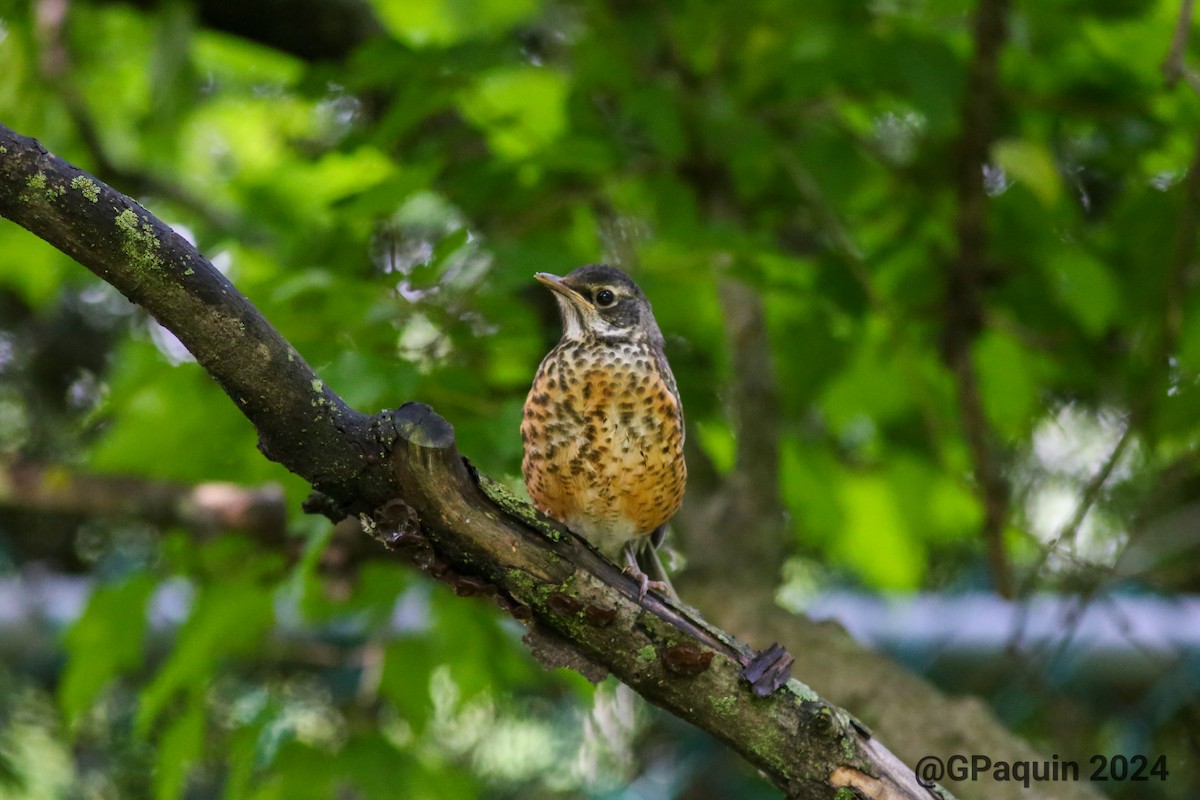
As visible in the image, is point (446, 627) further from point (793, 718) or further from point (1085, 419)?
point (1085, 419)

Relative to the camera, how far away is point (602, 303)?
348cm

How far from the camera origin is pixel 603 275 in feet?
11.3

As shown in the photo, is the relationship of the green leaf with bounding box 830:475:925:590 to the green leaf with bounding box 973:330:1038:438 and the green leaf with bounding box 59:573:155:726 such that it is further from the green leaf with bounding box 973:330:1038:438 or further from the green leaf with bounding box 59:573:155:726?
the green leaf with bounding box 59:573:155:726

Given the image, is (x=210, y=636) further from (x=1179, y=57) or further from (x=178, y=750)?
(x=1179, y=57)

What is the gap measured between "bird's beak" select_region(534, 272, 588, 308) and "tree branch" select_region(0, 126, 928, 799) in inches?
47.1

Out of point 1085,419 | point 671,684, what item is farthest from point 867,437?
point 671,684

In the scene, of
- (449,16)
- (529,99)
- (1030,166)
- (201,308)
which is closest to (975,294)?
(1030,166)

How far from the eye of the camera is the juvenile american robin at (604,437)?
10.2ft

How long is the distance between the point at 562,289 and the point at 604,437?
0.55m

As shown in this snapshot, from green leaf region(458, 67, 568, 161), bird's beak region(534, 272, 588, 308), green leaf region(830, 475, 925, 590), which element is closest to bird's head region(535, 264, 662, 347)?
bird's beak region(534, 272, 588, 308)

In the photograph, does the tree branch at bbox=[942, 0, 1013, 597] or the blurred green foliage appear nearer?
the blurred green foliage

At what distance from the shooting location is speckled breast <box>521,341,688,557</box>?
312 cm

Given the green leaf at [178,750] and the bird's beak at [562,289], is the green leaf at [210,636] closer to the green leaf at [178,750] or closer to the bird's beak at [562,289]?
the green leaf at [178,750]

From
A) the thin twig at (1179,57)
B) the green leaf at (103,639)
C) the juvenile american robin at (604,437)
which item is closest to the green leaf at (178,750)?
the green leaf at (103,639)
